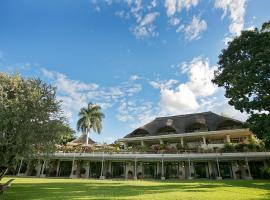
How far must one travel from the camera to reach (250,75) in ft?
69.3

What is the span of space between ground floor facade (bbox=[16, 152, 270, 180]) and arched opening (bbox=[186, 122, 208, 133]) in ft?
22.7

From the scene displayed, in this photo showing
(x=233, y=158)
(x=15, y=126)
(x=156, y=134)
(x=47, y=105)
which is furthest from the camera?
(x=156, y=134)

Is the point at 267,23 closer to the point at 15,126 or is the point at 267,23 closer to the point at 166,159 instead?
the point at 166,159

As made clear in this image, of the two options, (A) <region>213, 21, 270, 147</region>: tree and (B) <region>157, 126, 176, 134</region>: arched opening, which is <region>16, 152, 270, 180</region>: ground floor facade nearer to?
(B) <region>157, 126, 176, 134</region>: arched opening

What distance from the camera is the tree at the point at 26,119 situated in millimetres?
14750

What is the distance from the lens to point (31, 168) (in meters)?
37.8

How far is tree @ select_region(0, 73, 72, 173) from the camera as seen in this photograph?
581 inches

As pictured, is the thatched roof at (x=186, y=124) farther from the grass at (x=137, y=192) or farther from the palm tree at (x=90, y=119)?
the grass at (x=137, y=192)

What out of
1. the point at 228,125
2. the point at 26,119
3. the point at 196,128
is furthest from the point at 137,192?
the point at 196,128

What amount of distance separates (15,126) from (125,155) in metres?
20.3

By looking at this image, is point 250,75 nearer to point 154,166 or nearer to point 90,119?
point 154,166

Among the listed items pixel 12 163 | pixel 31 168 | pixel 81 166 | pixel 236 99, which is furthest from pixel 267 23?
pixel 31 168

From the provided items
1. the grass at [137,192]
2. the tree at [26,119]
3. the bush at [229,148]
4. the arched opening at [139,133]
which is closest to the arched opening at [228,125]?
the bush at [229,148]

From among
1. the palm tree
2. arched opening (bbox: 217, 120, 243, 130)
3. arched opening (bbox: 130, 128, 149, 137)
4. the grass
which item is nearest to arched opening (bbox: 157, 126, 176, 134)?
arched opening (bbox: 130, 128, 149, 137)
